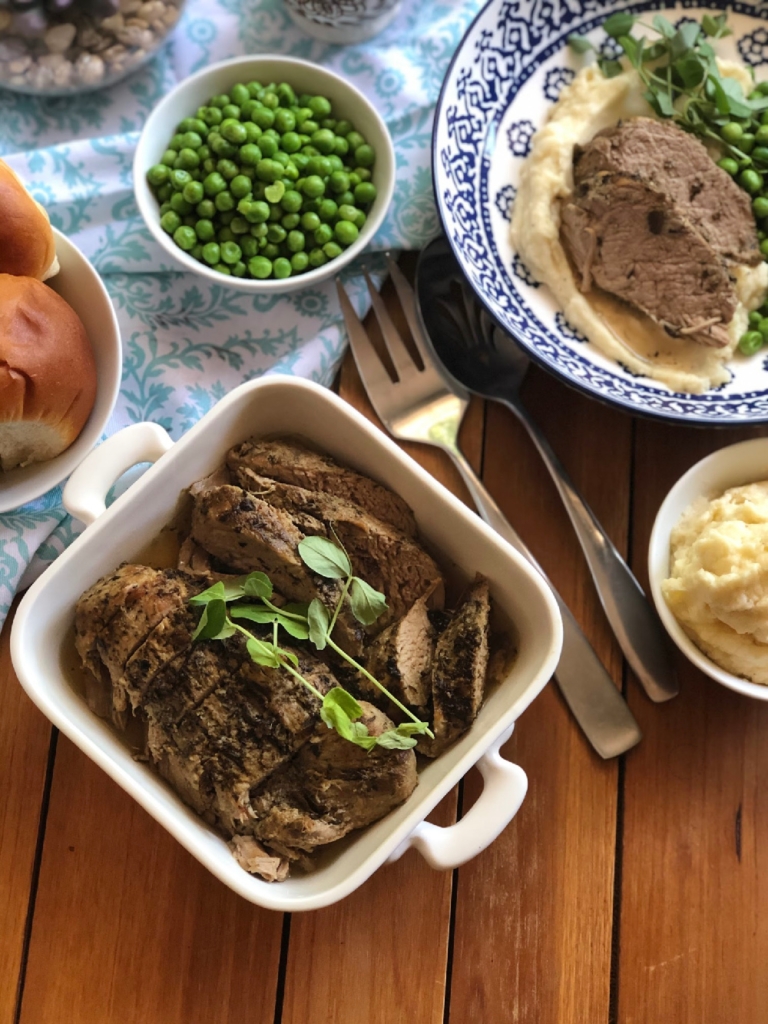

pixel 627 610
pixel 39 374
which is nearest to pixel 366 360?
pixel 39 374

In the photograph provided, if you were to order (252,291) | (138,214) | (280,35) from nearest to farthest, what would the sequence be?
1. (252,291)
2. (138,214)
3. (280,35)

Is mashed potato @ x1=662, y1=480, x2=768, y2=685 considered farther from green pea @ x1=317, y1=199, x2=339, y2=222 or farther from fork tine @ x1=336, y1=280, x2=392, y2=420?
green pea @ x1=317, y1=199, x2=339, y2=222

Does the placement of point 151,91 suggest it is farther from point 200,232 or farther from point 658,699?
point 658,699

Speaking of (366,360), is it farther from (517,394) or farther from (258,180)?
(258,180)

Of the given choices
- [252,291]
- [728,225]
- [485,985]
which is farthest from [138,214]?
[485,985]

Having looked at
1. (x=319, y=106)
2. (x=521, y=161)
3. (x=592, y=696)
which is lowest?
(x=592, y=696)

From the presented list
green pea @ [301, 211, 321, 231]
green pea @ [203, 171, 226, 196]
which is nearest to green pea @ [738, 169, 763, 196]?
green pea @ [301, 211, 321, 231]

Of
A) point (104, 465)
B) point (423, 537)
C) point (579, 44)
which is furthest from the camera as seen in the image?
point (579, 44)
